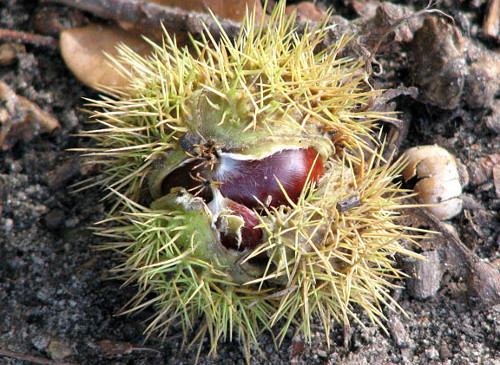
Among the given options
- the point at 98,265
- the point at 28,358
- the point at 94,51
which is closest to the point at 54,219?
the point at 98,265

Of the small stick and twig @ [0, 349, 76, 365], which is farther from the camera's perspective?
the small stick

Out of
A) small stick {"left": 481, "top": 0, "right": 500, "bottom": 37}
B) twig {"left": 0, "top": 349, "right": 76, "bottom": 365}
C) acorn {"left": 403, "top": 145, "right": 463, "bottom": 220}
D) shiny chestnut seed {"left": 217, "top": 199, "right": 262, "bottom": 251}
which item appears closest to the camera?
shiny chestnut seed {"left": 217, "top": 199, "right": 262, "bottom": 251}

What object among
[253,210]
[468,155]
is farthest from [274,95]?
[468,155]

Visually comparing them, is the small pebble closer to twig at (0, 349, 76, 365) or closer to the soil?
the soil

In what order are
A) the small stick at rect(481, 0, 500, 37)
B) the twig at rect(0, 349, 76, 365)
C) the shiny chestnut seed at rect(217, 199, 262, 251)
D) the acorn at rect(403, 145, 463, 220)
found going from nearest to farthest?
the shiny chestnut seed at rect(217, 199, 262, 251) → the twig at rect(0, 349, 76, 365) → the acorn at rect(403, 145, 463, 220) → the small stick at rect(481, 0, 500, 37)

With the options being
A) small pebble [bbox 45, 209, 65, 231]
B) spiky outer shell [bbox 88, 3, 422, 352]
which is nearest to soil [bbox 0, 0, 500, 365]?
small pebble [bbox 45, 209, 65, 231]

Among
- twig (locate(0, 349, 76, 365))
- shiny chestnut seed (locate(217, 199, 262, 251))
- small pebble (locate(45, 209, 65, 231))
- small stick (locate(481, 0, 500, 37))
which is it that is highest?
small stick (locate(481, 0, 500, 37))
